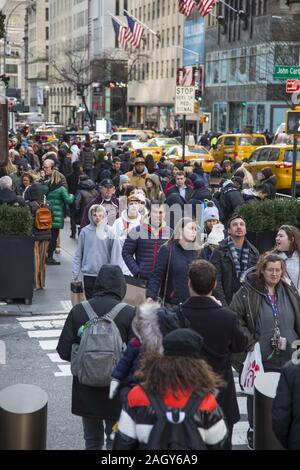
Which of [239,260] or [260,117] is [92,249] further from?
[260,117]

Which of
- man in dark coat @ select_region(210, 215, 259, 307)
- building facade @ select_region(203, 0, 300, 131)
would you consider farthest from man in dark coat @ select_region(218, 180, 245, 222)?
building facade @ select_region(203, 0, 300, 131)

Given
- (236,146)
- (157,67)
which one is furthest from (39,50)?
(236,146)

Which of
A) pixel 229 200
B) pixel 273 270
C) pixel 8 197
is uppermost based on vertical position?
pixel 273 270

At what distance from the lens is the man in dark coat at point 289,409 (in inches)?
199

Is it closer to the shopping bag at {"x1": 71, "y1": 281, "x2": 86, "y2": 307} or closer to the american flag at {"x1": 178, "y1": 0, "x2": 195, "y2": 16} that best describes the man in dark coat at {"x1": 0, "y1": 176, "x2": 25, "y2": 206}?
the shopping bag at {"x1": 71, "y1": 281, "x2": 86, "y2": 307}

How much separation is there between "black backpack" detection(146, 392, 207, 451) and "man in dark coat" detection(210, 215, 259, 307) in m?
3.98

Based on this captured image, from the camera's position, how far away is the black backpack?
4.42 meters

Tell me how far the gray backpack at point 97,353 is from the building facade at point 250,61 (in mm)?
48975

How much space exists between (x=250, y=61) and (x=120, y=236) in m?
57.3

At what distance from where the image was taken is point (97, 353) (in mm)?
6082

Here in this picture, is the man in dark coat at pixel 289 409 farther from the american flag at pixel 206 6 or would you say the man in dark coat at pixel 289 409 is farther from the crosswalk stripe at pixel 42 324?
the american flag at pixel 206 6

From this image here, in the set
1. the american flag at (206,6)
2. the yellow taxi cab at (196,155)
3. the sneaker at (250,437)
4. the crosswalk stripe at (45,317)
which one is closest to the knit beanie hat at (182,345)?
the sneaker at (250,437)

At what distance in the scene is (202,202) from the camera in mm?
14453
